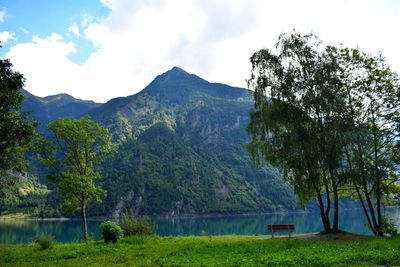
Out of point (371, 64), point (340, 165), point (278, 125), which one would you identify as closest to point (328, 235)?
point (340, 165)

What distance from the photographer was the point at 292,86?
28156 millimetres

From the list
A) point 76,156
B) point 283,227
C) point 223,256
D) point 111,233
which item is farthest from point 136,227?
point 223,256

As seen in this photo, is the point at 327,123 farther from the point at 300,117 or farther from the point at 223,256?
the point at 223,256

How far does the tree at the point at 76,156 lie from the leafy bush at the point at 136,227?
7229mm

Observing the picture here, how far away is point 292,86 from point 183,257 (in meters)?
16.5

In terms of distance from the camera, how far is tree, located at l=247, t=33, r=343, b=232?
87.5ft

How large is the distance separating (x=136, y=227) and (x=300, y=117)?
15.2 metres

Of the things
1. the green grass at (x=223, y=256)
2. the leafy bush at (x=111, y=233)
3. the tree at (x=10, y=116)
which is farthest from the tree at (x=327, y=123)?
the tree at (x=10, y=116)

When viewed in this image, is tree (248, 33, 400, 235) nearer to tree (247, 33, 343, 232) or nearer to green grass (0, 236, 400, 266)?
tree (247, 33, 343, 232)

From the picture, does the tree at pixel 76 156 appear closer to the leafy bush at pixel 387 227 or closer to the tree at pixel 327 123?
the tree at pixel 327 123

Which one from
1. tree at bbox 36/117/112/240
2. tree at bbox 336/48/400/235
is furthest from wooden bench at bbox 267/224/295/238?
tree at bbox 36/117/112/240

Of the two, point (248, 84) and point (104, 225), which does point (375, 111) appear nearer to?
point (248, 84)

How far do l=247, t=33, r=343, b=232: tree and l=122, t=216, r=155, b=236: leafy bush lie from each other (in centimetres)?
1021

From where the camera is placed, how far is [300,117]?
91.6ft
